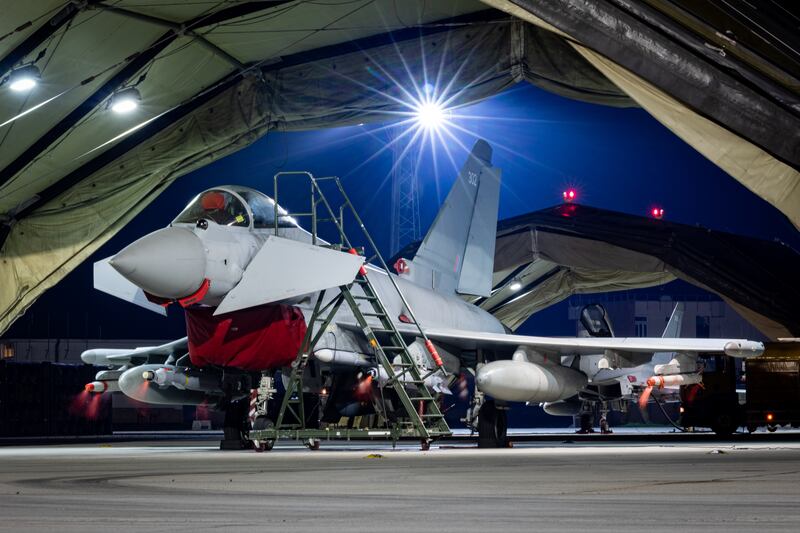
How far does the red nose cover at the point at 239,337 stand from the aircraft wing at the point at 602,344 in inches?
97.8

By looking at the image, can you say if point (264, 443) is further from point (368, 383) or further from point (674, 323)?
point (674, 323)

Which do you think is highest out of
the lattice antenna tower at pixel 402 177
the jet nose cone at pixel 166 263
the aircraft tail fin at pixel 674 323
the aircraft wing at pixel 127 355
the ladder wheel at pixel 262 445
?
the lattice antenna tower at pixel 402 177

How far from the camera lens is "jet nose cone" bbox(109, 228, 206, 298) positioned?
33.1 ft

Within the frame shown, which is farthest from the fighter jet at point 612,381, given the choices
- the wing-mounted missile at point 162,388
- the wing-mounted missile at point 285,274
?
the wing-mounted missile at point 162,388

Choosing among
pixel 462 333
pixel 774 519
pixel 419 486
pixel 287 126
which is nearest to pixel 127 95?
pixel 287 126

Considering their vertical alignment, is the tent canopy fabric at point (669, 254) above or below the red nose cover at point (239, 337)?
above

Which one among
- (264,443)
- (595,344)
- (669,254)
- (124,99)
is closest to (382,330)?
(264,443)

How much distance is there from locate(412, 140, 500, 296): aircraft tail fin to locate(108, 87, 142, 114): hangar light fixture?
489 cm

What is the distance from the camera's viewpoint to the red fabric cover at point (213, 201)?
1148 cm

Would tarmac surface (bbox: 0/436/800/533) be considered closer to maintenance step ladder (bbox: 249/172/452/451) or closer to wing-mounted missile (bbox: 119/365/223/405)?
maintenance step ladder (bbox: 249/172/452/451)

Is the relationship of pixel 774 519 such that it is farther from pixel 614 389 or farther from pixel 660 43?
pixel 614 389

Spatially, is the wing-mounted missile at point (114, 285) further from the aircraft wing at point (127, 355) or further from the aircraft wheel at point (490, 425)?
the aircraft wheel at point (490, 425)

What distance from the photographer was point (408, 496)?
200 inches

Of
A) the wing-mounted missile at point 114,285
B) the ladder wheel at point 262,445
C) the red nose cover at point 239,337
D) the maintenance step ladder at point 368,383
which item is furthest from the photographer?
the wing-mounted missile at point 114,285
